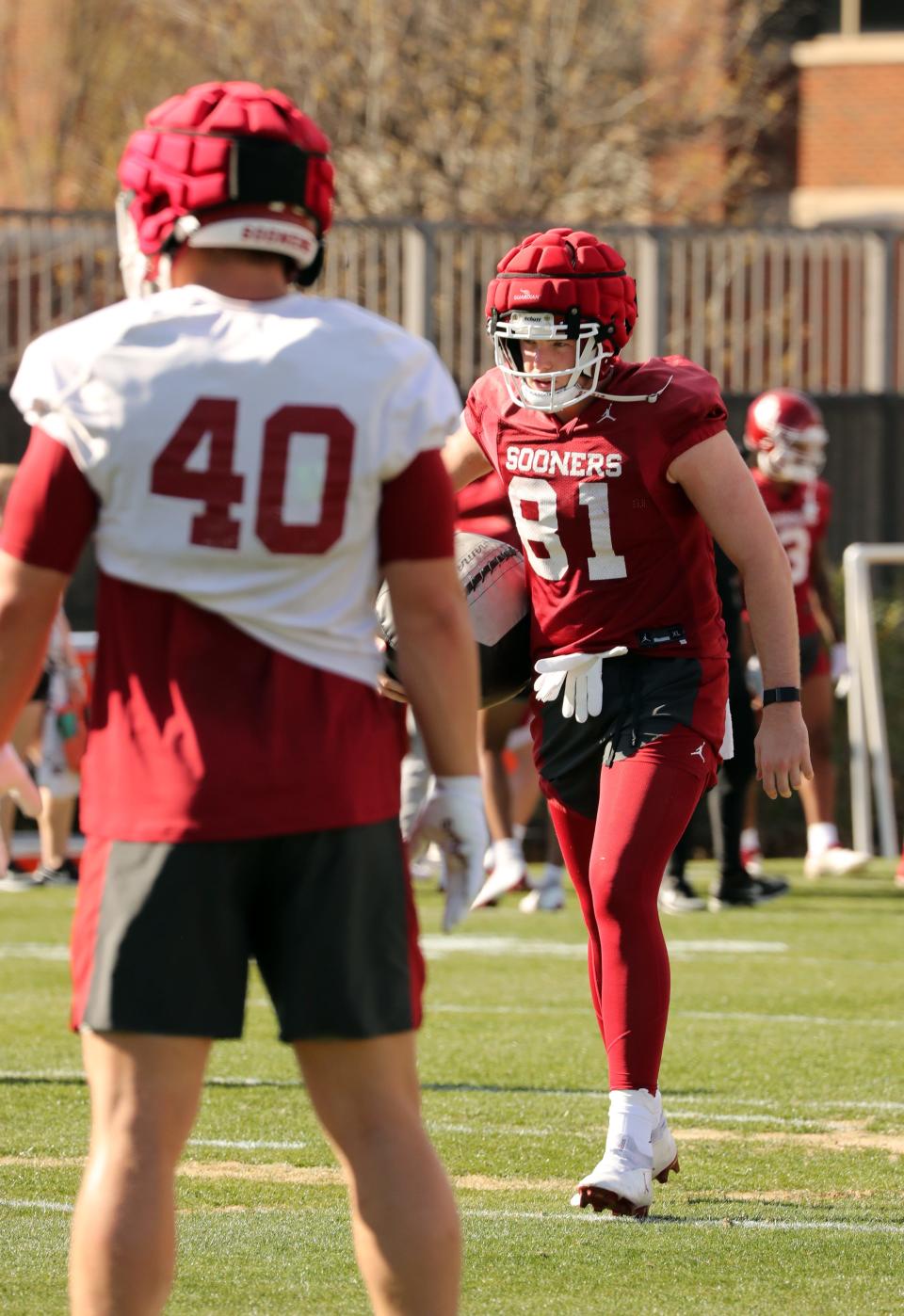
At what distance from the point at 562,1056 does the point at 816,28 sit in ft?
61.9

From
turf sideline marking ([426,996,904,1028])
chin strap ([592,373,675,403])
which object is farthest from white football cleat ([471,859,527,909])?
chin strap ([592,373,675,403])

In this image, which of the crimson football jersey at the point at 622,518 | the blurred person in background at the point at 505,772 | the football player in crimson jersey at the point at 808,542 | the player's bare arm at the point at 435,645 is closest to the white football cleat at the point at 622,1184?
the crimson football jersey at the point at 622,518

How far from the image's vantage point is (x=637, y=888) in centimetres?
481

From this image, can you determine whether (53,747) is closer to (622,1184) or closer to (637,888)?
(637,888)

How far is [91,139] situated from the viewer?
23516mm

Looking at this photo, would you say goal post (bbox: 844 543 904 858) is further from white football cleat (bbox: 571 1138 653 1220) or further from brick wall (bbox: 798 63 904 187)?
brick wall (bbox: 798 63 904 187)

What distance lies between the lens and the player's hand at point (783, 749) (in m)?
4.79

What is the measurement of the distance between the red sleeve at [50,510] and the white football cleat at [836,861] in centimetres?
897

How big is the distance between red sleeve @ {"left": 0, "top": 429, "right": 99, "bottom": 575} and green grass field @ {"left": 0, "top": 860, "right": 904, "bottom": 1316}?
5.15 ft

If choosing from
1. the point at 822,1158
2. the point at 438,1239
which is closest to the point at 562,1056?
the point at 822,1158

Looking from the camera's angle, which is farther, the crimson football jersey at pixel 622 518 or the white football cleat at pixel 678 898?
the white football cleat at pixel 678 898

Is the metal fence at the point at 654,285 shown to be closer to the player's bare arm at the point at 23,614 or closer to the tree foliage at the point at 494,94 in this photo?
the tree foliage at the point at 494,94

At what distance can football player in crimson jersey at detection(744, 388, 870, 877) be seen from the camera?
1099cm

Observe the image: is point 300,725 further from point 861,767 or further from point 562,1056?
point 861,767
